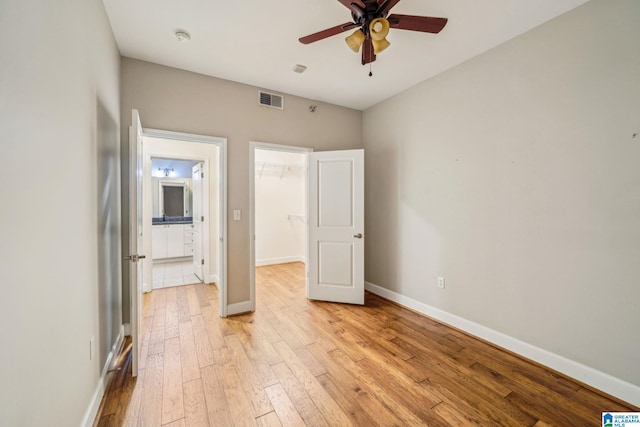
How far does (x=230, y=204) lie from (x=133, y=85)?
5.01 feet

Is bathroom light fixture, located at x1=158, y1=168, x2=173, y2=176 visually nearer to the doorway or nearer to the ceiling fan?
the doorway

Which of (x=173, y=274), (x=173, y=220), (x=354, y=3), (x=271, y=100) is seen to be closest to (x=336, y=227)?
(x=271, y=100)

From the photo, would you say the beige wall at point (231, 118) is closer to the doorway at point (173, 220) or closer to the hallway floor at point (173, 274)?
the hallway floor at point (173, 274)

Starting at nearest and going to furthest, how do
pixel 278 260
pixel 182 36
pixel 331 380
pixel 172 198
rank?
pixel 331 380
pixel 182 36
pixel 278 260
pixel 172 198

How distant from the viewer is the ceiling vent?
Answer: 10.6 feet

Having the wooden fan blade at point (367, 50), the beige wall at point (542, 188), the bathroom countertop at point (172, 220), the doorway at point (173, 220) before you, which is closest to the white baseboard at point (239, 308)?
the doorway at point (173, 220)

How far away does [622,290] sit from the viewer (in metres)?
1.76

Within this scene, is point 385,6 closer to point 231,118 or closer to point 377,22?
point 377,22

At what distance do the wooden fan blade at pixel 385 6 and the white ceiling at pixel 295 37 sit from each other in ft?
1.09

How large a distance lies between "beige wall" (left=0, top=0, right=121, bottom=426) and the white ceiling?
21.0 inches

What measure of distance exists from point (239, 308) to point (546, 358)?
3037mm

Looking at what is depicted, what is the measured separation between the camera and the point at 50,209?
1089 millimetres

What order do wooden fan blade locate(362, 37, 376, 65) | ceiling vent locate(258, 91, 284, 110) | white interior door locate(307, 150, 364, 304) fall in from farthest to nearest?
white interior door locate(307, 150, 364, 304) → ceiling vent locate(258, 91, 284, 110) → wooden fan blade locate(362, 37, 376, 65)

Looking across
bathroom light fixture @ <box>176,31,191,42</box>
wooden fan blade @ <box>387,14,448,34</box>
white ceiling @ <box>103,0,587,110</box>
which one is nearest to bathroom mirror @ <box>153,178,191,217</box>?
white ceiling @ <box>103,0,587,110</box>
